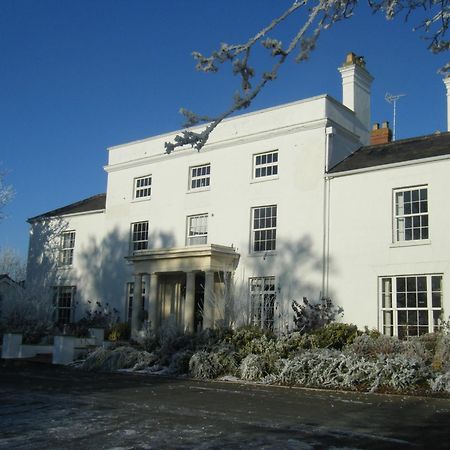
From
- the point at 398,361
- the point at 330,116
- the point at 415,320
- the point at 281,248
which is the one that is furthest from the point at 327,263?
the point at 398,361

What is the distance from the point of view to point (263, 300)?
22.6m

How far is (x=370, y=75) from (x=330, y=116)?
547cm

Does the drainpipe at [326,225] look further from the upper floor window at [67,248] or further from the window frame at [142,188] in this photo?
the upper floor window at [67,248]

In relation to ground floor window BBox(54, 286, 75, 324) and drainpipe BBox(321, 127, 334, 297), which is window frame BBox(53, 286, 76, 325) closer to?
ground floor window BBox(54, 286, 75, 324)

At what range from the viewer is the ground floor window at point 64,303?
30.8 metres

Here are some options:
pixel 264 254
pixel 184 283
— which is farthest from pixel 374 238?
pixel 184 283

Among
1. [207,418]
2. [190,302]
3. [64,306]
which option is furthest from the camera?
[64,306]

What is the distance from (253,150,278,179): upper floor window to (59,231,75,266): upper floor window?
12421 millimetres

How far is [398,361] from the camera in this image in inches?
553

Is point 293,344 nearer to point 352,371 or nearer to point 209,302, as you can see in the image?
point 352,371

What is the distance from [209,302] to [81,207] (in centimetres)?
1343

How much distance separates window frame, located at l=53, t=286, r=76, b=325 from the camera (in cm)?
3063

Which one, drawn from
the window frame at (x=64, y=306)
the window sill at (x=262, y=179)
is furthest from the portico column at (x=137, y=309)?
the window frame at (x=64, y=306)

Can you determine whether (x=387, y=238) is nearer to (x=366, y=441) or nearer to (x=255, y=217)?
(x=255, y=217)
